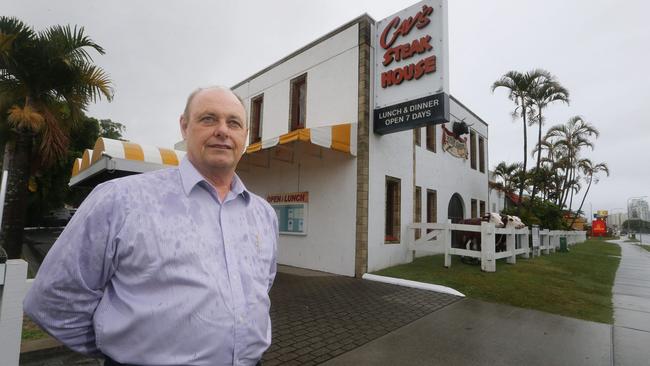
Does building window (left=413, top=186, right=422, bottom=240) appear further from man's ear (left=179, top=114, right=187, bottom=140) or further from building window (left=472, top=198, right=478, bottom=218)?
man's ear (left=179, top=114, right=187, bottom=140)

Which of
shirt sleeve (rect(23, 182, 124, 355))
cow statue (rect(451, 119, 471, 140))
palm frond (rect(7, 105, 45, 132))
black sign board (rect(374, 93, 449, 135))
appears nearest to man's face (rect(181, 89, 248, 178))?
shirt sleeve (rect(23, 182, 124, 355))

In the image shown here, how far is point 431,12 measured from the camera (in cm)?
850

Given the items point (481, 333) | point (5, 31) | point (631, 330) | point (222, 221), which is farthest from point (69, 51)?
point (631, 330)

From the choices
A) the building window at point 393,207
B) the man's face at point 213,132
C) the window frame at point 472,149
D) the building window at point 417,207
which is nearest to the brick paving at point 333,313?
the building window at point 393,207

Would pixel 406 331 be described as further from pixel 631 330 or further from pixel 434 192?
pixel 434 192

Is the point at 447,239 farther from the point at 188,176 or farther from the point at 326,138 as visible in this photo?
the point at 188,176

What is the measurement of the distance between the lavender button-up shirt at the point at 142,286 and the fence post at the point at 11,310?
149 centimetres

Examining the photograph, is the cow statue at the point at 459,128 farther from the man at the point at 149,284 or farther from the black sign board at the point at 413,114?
the man at the point at 149,284

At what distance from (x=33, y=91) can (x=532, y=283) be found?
39.8 feet

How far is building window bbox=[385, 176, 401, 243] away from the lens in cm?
1020

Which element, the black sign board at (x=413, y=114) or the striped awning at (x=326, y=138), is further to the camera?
the black sign board at (x=413, y=114)

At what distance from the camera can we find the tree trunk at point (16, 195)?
6.93 meters

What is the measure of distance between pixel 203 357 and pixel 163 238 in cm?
47

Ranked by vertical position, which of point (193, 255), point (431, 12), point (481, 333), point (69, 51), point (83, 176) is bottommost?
point (481, 333)
